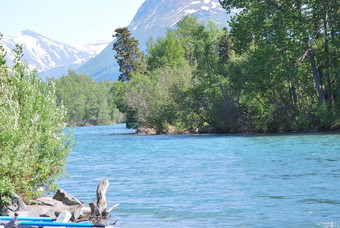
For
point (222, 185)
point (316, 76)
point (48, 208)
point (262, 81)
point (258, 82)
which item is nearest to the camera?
point (48, 208)

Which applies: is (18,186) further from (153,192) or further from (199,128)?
(199,128)

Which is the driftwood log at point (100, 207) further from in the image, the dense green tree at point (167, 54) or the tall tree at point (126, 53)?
the tall tree at point (126, 53)

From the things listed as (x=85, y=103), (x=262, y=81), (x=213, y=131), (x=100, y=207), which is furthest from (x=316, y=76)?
(x=85, y=103)

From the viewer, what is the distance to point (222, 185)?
75.8ft

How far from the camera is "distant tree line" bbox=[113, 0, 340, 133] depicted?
4938 cm

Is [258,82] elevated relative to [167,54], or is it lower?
lower

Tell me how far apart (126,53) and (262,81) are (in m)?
45.9

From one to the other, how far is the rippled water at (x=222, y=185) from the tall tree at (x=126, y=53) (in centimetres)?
5712

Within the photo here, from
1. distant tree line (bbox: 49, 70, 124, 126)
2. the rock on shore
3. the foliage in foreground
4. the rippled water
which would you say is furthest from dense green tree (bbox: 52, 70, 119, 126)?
the rock on shore

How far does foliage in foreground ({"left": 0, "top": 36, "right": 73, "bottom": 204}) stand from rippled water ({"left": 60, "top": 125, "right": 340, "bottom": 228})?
112 cm

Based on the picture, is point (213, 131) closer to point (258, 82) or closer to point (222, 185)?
point (258, 82)

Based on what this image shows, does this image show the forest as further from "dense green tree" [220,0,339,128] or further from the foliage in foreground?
the foliage in foreground

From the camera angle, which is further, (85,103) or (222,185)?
(85,103)

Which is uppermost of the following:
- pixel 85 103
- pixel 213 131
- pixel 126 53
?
pixel 126 53
